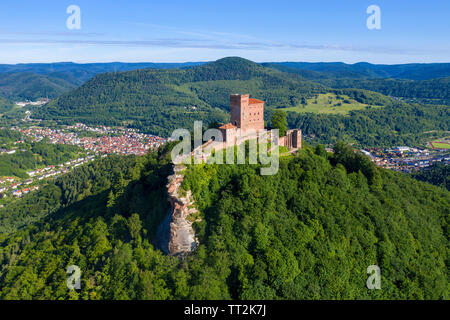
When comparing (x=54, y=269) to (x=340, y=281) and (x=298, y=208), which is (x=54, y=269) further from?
(x=340, y=281)

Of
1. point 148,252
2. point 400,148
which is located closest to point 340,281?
point 148,252

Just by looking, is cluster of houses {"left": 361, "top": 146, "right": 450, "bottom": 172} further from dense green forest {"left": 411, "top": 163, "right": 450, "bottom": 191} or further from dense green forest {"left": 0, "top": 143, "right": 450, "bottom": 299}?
dense green forest {"left": 0, "top": 143, "right": 450, "bottom": 299}

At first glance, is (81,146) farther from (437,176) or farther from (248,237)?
(437,176)

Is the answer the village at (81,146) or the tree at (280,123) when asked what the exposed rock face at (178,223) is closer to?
the tree at (280,123)

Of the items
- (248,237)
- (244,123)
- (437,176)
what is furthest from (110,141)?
(248,237)

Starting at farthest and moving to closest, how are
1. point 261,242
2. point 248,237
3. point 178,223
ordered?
point 248,237
point 261,242
point 178,223

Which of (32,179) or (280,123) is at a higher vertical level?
(280,123)
